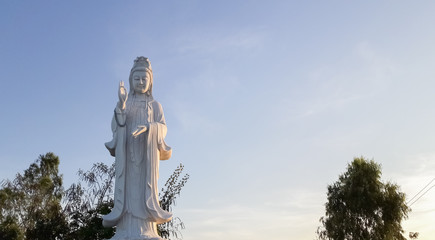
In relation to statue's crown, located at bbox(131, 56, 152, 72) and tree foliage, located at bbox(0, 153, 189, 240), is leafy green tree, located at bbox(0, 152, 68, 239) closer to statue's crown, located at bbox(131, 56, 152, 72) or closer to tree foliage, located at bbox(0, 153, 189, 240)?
tree foliage, located at bbox(0, 153, 189, 240)

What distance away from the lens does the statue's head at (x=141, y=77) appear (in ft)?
28.5

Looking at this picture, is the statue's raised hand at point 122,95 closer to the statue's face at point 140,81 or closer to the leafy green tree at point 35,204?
the statue's face at point 140,81

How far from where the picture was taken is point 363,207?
801 inches

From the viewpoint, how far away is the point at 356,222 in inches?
794

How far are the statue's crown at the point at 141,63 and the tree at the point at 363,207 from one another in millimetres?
14958

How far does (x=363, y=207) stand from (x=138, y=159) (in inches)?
602

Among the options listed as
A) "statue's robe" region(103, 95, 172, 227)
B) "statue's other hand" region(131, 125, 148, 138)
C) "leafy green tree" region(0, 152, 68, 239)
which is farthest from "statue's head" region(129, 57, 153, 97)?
"leafy green tree" region(0, 152, 68, 239)

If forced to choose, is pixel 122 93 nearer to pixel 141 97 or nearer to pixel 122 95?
pixel 122 95

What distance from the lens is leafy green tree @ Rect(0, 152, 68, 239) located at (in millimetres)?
17516

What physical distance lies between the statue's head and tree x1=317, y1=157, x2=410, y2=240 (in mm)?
14817

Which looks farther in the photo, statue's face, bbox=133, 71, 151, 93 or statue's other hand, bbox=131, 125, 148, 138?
statue's face, bbox=133, 71, 151, 93

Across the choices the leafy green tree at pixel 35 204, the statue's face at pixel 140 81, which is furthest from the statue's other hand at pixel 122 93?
the leafy green tree at pixel 35 204

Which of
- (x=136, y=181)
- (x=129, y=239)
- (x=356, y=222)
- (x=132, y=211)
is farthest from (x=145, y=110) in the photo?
(x=356, y=222)

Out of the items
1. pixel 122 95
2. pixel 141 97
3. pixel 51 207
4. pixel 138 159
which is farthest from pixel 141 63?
pixel 51 207
